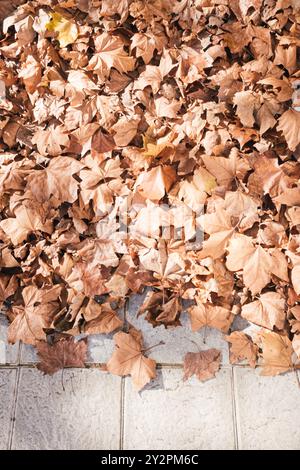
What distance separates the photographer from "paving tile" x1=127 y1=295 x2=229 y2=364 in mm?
1640

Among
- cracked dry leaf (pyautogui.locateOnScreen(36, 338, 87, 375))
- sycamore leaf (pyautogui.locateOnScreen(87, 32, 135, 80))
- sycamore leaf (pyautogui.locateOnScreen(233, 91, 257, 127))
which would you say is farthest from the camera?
sycamore leaf (pyautogui.locateOnScreen(87, 32, 135, 80))

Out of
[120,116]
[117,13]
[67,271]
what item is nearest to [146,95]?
[120,116]

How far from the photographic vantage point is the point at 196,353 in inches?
64.4

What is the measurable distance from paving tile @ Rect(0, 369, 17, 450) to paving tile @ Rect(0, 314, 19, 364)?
37 mm

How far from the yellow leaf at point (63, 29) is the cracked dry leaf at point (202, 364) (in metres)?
1.44

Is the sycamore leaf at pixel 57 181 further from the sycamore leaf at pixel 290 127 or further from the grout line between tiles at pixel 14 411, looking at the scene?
the sycamore leaf at pixel 290 127

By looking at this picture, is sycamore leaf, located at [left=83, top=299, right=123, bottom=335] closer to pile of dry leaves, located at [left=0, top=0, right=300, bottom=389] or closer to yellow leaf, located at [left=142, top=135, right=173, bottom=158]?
pile of dry leaves, located at [left=0, top=0, right=300, bottom=389]

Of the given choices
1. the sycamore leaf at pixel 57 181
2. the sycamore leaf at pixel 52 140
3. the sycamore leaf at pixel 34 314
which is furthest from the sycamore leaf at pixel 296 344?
the sycamore leaf at pixel 52 140

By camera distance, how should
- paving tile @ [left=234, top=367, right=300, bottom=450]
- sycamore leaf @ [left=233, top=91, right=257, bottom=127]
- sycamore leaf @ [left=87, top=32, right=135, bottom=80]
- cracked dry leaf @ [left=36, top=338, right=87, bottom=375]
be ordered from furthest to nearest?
sycamore leaf @ [left=87, top=32, right=135, bottom=80], sycamore leaf @ [left=233, top=91, right=257, bottom=127], cracked dry leaf @ [left=36, top=338, right=87, bottom=375], paving tile @ [left=234, top=367, right=300, bottom=450]

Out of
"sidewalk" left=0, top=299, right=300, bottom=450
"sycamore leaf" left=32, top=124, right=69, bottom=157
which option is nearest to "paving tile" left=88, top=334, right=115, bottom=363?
"sidewalk" left=0, top=299, right=300, bottom=450

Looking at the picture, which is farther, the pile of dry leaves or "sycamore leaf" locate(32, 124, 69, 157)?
"sycamore leaf" locate(32, 124, 69, 157)

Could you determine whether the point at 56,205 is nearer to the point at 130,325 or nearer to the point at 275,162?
the point at 130,325

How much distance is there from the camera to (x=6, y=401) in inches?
62.9

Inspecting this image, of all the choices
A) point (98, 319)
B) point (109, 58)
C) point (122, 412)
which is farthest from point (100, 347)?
point (109, 58)
